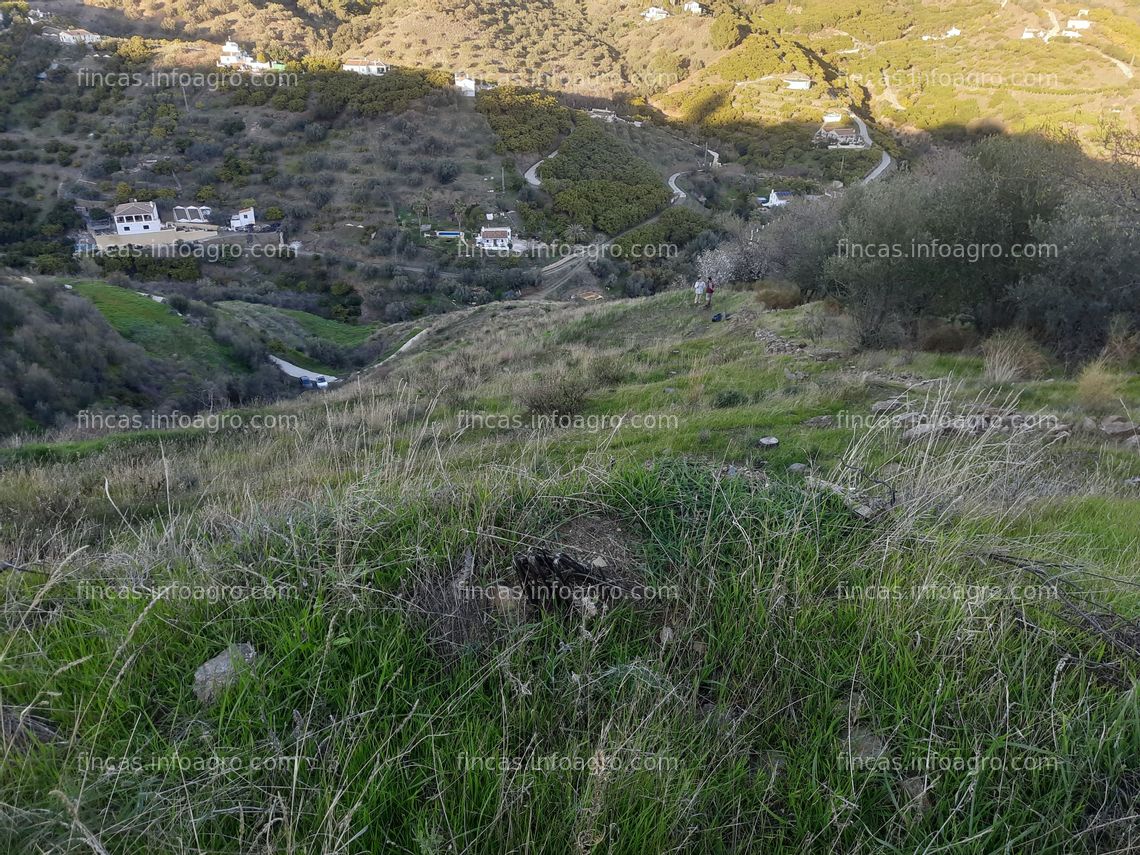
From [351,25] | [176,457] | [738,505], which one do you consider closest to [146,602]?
[738,505]

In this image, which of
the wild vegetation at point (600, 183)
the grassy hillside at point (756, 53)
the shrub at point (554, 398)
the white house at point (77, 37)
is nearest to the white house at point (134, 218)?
the wild vegetation at point (600, 183)

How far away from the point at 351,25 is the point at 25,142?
45608 millimetres

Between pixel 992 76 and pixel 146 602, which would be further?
pixel 992 76

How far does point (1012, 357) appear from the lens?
32.8 feet

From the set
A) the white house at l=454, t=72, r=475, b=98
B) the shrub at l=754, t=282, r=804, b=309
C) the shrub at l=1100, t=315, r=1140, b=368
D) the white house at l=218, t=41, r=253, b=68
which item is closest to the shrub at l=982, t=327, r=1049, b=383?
the shrub at l=1100, t=315, r=1140, b=368

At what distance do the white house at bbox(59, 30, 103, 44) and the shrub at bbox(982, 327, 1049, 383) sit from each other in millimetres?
81868

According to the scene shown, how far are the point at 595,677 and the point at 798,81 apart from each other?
82.5 m

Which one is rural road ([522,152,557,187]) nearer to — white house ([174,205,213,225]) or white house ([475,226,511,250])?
white house ([475,226,511,250])

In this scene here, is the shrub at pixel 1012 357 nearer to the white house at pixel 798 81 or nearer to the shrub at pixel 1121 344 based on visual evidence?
the shrub at pixel 1121 344

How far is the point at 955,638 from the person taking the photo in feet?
6.78

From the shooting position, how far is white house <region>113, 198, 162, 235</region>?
39.9 meters

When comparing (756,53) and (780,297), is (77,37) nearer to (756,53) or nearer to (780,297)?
(756,53)

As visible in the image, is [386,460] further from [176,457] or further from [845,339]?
[845,339]

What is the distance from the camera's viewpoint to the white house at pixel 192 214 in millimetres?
42375
